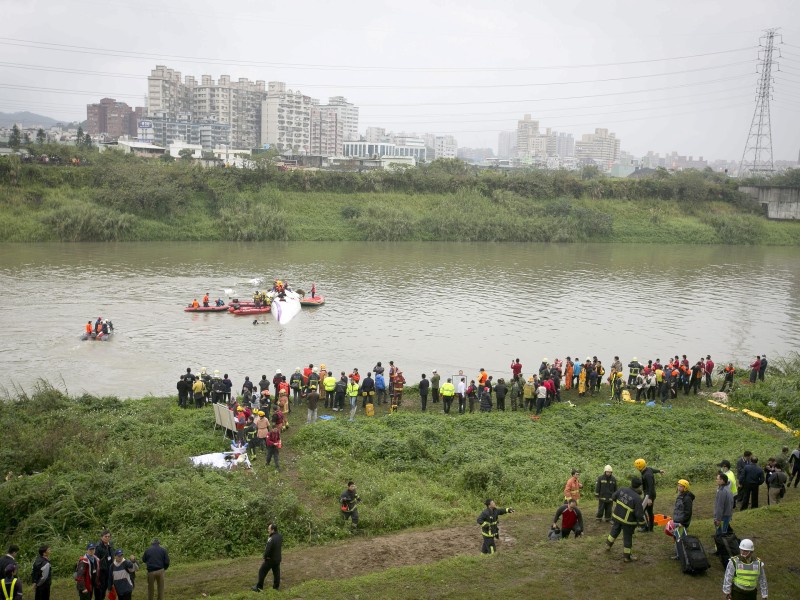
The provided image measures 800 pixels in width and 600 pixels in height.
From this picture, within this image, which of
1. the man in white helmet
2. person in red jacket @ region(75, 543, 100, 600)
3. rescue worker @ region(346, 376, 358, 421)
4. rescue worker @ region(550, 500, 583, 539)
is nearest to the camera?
the man in white helmet

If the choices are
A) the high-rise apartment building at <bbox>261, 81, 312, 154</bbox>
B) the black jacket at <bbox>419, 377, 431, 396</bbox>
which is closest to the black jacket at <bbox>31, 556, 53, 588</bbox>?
the black jacket at <bbox>419, 377, 431, 396</bbox>

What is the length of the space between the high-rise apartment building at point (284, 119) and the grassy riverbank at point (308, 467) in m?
151

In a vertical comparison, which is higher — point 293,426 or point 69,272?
point 69,272

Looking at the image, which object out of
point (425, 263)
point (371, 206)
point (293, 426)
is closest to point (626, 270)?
point (425, 263)

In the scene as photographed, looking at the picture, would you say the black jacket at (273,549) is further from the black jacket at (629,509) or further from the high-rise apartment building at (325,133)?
the high-rise apartment building at (325,133)

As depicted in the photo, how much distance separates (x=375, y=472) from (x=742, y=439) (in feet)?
30.3

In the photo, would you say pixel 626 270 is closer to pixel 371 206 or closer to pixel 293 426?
pixel 371 206

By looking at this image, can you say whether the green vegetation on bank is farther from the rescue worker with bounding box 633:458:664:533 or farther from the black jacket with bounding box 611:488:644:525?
the black jacket with bounding box 611:488:644:525

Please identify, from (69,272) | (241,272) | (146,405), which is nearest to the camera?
(146,405)

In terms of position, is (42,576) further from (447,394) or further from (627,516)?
(447,394)

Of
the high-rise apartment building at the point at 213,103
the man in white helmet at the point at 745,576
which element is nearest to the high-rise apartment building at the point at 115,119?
the high-rise apartment building at the point at 213,103

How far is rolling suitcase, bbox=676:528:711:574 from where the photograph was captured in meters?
9.87

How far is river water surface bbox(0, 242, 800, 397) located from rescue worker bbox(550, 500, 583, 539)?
13.7 metres

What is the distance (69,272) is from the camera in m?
42.8
